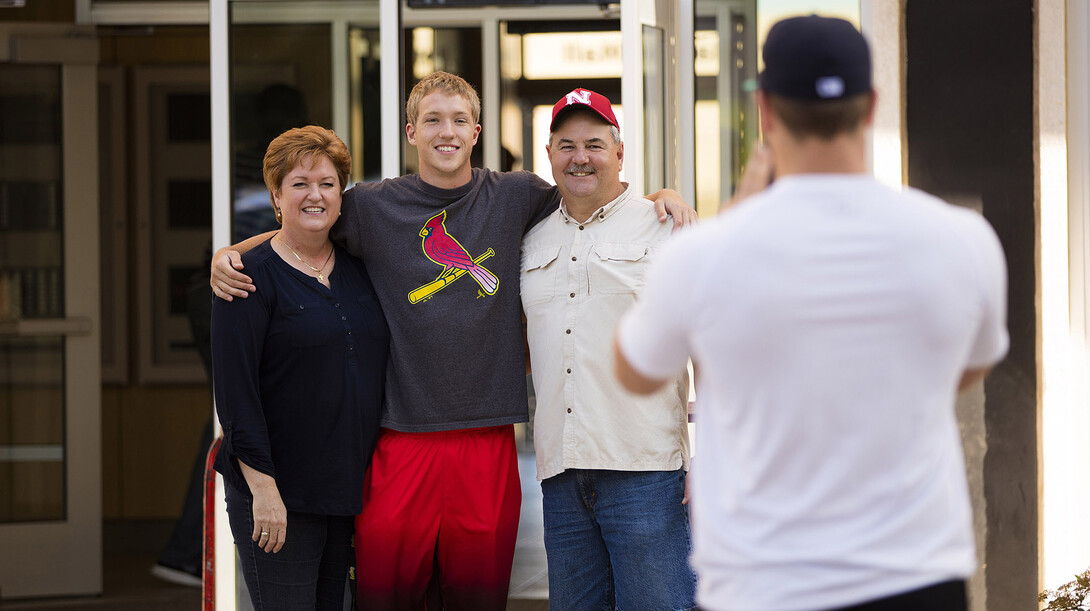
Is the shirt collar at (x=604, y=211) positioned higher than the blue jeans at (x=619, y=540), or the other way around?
the shirt collar at (x=604, y=211)

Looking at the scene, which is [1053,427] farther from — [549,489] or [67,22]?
[67,22]

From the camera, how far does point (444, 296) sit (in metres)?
2.60

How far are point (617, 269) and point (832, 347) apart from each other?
1.27 meters

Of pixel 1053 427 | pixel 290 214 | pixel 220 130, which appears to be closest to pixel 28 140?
pixel 220 130

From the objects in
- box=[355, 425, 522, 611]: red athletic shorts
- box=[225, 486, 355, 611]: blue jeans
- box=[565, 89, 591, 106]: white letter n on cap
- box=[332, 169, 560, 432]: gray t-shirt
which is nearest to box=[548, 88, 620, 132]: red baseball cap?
box=[565, 89, 591, 106]: white letter n on cap

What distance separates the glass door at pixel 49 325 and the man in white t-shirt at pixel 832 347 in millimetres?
4049

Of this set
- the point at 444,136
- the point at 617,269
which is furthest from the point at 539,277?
the point at 444,136

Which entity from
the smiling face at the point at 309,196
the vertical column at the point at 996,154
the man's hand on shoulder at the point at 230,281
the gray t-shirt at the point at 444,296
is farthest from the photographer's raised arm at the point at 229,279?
the vertical column at the point at 996,154

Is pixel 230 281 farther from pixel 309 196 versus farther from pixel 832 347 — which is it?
pixel 832 347

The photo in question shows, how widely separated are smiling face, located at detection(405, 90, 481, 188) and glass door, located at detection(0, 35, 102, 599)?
107 inches

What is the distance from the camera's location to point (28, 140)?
494 cm

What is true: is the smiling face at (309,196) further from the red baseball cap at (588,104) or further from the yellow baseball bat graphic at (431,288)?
the red baseball cap at (588,104)

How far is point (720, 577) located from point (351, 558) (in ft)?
4.76

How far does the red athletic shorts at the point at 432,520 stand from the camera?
2.60m
